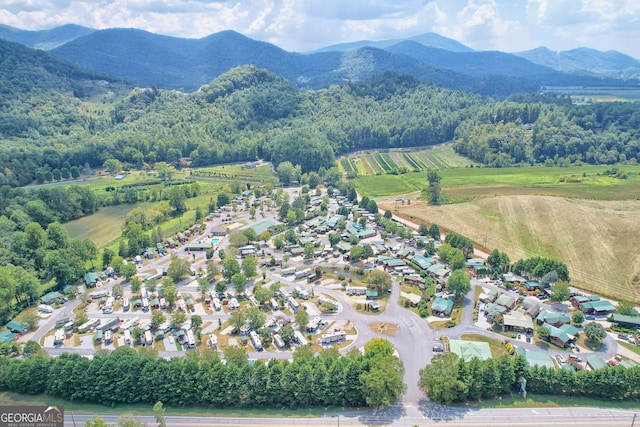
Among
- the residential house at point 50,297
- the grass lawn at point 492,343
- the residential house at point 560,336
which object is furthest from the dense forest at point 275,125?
the residential house at point 560,336

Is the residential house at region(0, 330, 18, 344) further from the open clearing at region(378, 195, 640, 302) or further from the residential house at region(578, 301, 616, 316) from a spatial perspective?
the residential house at region(578, 301, 616, 316)

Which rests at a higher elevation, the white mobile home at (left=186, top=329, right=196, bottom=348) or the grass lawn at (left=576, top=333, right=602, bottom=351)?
the white mobile home at (left=186, top=329, right=196, bottom=348)

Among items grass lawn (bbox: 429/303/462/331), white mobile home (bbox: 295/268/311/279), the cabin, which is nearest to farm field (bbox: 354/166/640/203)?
white mobile home (bbox: 295/268/311/279)

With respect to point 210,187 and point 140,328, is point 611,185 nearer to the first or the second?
point 210,187

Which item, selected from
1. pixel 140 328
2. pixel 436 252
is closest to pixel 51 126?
pixel 140 328

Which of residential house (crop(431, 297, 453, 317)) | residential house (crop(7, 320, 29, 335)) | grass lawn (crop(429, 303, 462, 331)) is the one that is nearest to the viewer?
grass lawn (crop(429, 303, 462, 331))

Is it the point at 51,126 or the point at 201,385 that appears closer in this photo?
the point at 201,385
